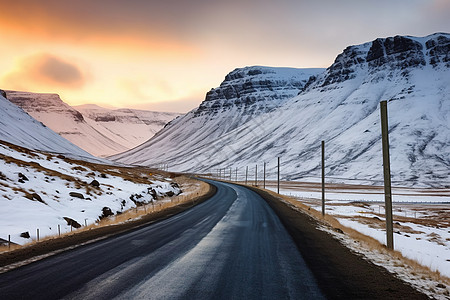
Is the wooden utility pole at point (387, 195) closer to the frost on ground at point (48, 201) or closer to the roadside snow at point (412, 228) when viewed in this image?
the roadside snow at point (412, 228)

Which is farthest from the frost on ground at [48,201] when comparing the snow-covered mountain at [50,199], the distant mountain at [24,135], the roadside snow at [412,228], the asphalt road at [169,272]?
the distant mountain at [24,135]

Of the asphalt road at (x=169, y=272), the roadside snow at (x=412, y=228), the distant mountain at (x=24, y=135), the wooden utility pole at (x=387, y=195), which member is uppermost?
the distant mountain at (x=24, y=135)

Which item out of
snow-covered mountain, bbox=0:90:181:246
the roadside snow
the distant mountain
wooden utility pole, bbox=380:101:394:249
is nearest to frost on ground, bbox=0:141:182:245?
snow-covered mountain, bbox=0:90:181:246

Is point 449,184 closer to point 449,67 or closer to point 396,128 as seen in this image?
point 396,128

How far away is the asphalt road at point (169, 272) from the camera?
6258 mm

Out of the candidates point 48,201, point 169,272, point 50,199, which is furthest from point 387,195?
point 50,199

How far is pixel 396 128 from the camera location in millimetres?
159500

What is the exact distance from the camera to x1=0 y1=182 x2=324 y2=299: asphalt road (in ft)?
20.5

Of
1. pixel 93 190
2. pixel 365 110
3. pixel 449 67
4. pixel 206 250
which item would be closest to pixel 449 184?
pixel 365 110

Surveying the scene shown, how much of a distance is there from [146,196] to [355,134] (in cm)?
14658

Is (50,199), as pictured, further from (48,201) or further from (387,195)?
(387,195)

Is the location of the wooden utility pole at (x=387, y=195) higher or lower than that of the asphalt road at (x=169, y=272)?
higher

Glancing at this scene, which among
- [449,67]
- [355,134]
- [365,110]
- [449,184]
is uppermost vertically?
[449,67]

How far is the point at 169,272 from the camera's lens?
25.0 feet
